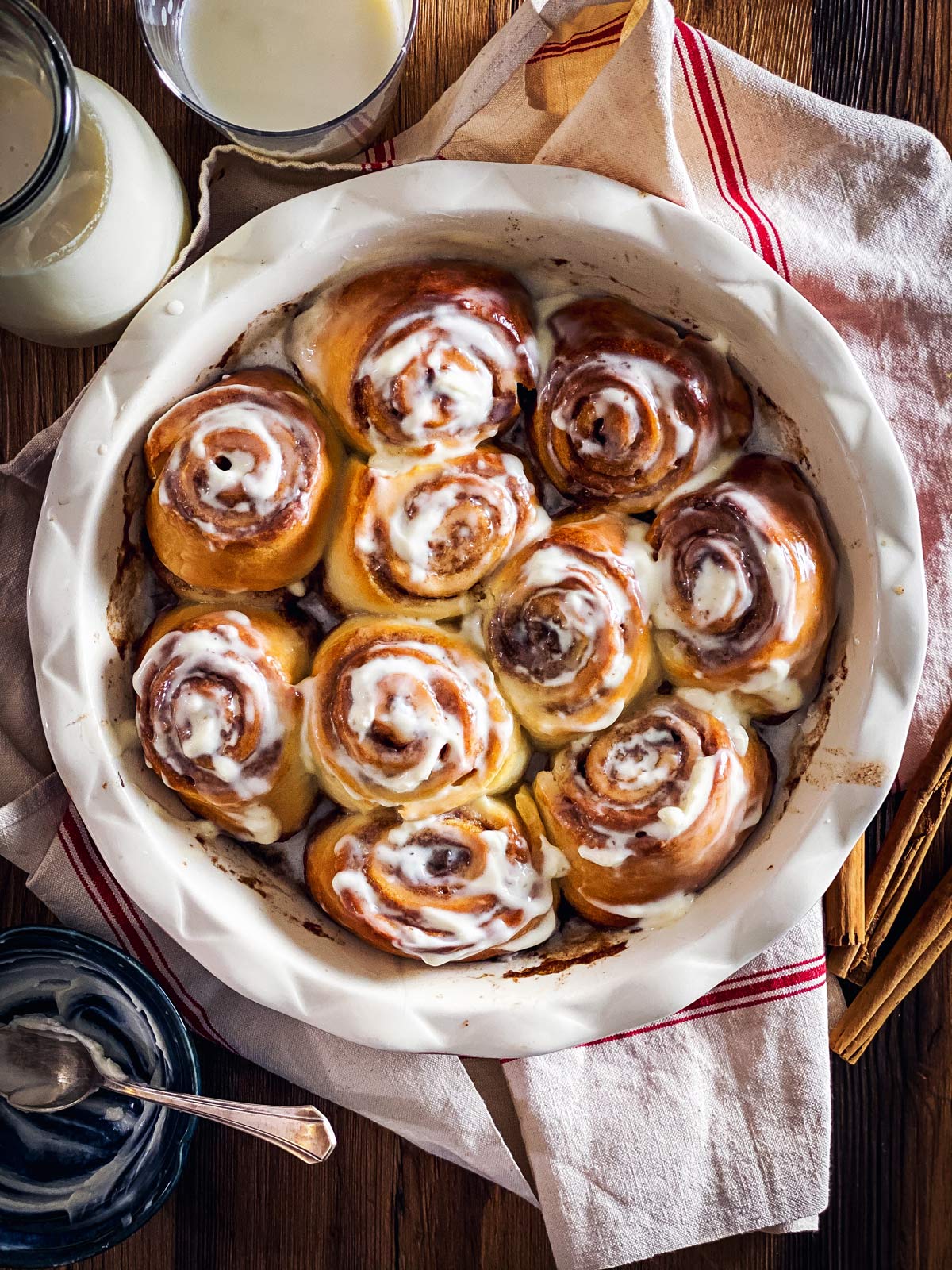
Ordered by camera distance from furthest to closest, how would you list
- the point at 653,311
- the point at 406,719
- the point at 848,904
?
the point at 848,904 → the point at 653,311 → the point at 406,719

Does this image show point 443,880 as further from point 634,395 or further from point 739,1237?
point 739,1237

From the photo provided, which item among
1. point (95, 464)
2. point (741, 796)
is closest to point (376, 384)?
point (95, 464)

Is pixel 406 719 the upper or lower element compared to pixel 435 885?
→ upper

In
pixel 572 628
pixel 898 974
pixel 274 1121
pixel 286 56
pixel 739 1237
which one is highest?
pixel 286 56

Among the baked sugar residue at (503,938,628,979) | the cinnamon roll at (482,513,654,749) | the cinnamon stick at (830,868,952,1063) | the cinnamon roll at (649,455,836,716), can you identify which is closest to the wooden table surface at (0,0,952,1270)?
the cinnamon stick at (830,868,952,1063)

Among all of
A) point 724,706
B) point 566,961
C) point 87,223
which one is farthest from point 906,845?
point 87,223

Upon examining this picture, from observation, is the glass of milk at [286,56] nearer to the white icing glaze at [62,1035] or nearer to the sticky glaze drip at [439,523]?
the sticky glaze drip at [439,523]
